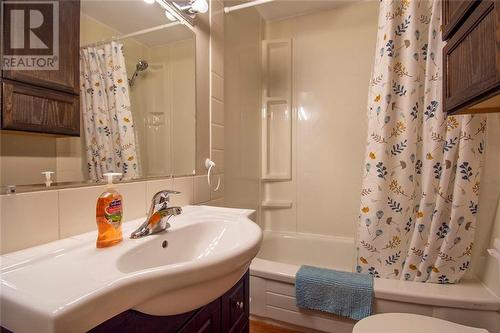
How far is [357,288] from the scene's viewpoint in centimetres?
115

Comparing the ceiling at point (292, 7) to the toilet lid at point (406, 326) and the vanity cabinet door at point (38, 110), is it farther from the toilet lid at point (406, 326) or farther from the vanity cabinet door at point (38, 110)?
the toilet lid at point (406, 326)

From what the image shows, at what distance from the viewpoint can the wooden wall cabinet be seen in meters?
0.53

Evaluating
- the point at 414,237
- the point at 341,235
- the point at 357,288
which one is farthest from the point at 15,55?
the point at 341,235

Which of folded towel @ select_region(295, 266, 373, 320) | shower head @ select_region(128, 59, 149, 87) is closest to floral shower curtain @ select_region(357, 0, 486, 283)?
folded towel @ select_region(295, 266, 373, 320)

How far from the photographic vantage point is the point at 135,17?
2.97 feet

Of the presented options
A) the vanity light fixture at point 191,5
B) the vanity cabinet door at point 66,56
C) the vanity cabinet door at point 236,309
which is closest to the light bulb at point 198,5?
the vanity light fixture at point 191,5

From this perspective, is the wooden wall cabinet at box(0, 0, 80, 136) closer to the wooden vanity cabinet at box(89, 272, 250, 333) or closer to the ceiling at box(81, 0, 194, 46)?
the ceiling at box(81, 0, 194, 46)

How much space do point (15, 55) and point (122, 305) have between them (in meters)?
0.59

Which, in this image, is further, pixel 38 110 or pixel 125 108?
pixel 125 108

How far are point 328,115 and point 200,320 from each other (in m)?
1.87

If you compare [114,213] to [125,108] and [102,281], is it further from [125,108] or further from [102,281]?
[125,108]

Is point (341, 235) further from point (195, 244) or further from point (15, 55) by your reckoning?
point (15, 55)

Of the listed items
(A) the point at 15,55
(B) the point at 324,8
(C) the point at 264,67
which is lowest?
(A) the point at 15,55

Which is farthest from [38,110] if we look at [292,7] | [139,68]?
[292,7]
